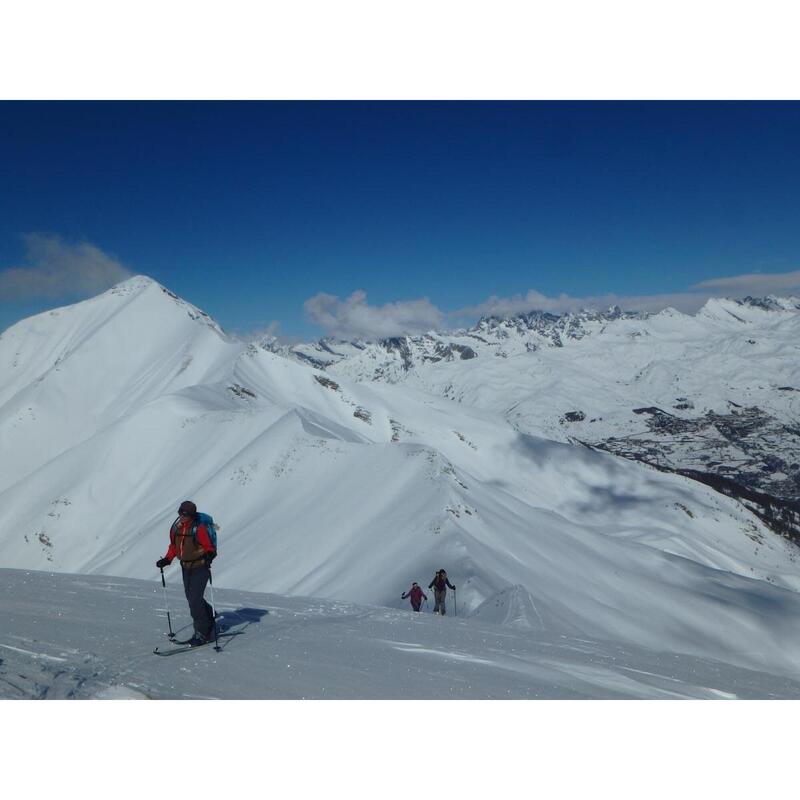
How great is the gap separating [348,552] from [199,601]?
19531 mm

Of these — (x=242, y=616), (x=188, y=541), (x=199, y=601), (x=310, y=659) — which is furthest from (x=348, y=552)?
(x=310, y=659)

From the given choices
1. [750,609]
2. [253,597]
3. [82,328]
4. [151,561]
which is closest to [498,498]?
[750,609]

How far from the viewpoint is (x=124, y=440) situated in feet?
182

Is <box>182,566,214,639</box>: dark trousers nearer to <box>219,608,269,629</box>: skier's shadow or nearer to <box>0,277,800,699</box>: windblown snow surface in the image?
<box>0,277,800,699</box>: windblown snow surface

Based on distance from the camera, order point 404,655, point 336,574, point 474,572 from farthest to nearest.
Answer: point 336,574
point 474,572
point 404,655

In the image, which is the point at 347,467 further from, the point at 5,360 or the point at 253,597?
the point at 5,360

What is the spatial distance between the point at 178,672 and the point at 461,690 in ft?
11.1

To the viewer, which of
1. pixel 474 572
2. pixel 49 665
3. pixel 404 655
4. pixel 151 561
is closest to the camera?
pixel 49 665

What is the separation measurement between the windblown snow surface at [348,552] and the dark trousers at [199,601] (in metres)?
0.33

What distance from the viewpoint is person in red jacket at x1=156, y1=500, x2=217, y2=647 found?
8922mm

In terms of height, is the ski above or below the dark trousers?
below

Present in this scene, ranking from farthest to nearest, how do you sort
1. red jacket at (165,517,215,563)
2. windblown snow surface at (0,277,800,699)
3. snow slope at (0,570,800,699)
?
red jacket at (165,517,215,563), windblown snow surface at (0,277,800,699), snow slope at (0,570,800,699)

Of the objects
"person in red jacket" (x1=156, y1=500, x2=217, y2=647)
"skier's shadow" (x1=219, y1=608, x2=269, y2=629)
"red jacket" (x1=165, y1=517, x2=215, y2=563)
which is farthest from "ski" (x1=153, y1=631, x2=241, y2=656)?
"skier's shadow" (x1=219, y1=608, x2=269, y2=629)

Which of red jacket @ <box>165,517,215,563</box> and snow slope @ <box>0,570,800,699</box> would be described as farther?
red jacket @ <box>165,517,215,563</box>
